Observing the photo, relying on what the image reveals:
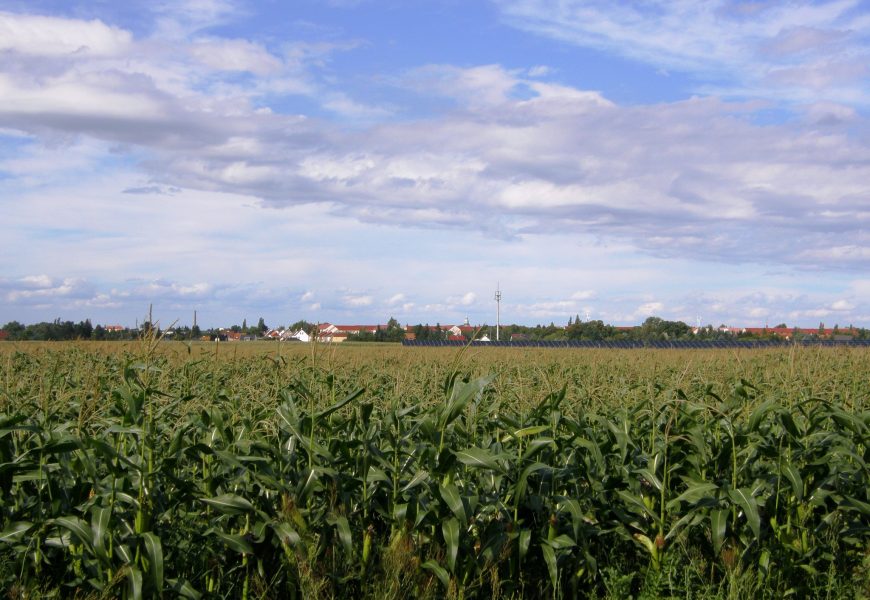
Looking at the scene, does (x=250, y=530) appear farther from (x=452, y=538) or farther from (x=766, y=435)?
(x=766, y=435)

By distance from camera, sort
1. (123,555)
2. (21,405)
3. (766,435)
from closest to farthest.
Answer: (123,555), (766,435), (21,405)

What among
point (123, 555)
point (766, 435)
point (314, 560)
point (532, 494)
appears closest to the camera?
point (123, 555)

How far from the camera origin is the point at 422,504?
18.1 ft

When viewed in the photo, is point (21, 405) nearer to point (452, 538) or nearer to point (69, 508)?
point (69, 508)

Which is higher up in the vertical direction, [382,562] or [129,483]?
[129,483]

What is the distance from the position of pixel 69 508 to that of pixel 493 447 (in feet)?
10.5

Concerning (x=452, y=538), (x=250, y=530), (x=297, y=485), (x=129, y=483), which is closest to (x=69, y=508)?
(x=129, y=483)

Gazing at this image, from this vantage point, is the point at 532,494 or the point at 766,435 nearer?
the point at 532,494

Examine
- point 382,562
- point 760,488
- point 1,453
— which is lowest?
point 382,562

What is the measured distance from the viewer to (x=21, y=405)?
291 inches

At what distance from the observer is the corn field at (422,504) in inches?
201

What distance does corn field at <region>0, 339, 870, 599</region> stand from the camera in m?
5.10

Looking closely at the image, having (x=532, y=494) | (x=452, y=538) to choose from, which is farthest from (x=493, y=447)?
(x=452, y=538)

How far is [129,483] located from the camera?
5199mm
